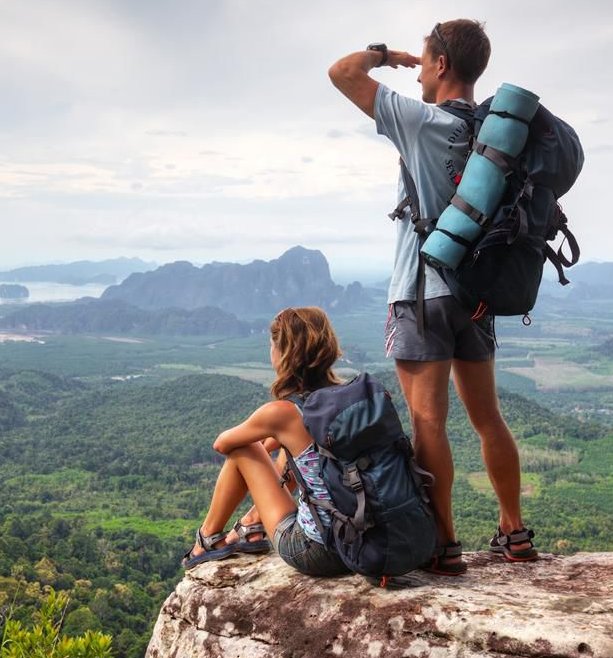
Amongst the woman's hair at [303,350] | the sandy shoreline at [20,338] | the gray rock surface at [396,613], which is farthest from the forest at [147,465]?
the sandy shoreline at [20,338]

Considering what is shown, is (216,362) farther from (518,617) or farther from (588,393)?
(518,617)

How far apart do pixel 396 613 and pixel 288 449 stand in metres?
0.80

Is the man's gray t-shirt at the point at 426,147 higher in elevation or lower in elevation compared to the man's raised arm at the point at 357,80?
lower

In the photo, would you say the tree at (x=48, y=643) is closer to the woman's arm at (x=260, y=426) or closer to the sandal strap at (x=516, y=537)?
the woman's arm at (x=260, y=426)

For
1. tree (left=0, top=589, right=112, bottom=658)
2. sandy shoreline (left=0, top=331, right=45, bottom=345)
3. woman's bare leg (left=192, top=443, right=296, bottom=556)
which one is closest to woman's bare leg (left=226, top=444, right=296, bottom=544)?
woman's bare leg (left=192, top=443, right=296, bottom=556)

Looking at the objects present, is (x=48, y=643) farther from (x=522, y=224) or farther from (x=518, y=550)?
(x=522, y=224)

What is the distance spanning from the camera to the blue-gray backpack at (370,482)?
2.67 metres

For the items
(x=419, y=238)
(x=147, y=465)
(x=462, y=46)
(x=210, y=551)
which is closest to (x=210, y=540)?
(x=210, y=551)

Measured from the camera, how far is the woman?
3.00 meters

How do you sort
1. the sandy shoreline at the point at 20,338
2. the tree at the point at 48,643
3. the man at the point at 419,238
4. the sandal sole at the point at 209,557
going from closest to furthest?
the man at the point at 419,238 → the tree at the point at 48,643 → the sandal sole at the point at 209,557 → the sandy shoreline at the point at 20,338

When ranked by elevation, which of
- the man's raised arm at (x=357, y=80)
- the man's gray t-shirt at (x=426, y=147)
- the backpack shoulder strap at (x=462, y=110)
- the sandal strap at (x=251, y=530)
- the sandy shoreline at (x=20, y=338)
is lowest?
the sandy shoreline at (x=20, y=338)

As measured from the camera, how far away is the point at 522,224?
99.6 inches

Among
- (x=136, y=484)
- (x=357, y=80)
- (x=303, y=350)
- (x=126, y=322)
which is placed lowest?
(x=136, y=484)

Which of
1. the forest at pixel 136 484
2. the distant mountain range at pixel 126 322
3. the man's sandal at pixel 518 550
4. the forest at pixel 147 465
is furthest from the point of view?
the distant mountain range at pixel 126 322
